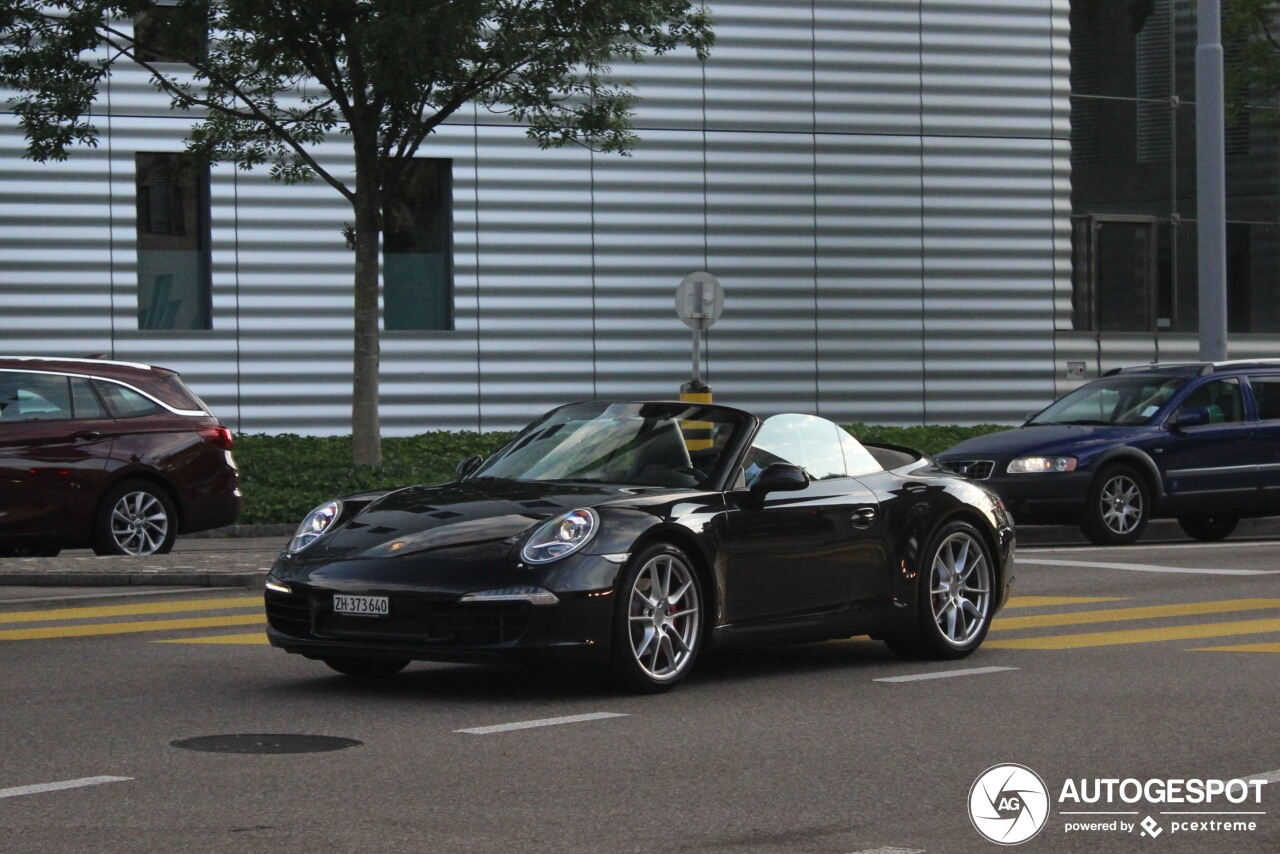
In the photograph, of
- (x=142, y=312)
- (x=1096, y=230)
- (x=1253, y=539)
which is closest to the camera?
(x=1253, y=539)

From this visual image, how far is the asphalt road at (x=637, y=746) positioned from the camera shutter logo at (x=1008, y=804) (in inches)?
1.1

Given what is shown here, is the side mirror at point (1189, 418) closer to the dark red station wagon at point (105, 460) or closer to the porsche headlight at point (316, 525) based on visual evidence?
the dark red station wagon at point (105, 460)

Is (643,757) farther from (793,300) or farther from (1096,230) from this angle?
(1096,230)

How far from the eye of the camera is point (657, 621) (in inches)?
359

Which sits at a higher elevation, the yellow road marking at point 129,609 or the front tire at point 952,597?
the front tire at point 952,597

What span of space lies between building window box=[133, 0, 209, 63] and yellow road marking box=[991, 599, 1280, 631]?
35.7ft

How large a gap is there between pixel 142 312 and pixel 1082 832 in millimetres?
22429

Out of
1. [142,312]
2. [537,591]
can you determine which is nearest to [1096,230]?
[142,312]

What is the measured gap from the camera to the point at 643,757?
753 cm

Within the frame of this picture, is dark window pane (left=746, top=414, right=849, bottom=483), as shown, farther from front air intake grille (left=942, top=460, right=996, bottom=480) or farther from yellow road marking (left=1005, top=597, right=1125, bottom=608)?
front air intake grille (left=942, top=460, right=996, bottom=480)

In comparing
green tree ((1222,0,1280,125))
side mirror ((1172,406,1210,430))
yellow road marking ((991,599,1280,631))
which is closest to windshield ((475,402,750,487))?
yellow road marking ((991,599,1280,631))

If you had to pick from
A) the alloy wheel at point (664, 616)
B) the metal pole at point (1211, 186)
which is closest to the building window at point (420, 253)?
the metal pole at point (1211, 186)

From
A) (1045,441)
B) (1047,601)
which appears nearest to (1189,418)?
(1045,441)

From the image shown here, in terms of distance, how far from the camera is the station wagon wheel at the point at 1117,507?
62.4ft
